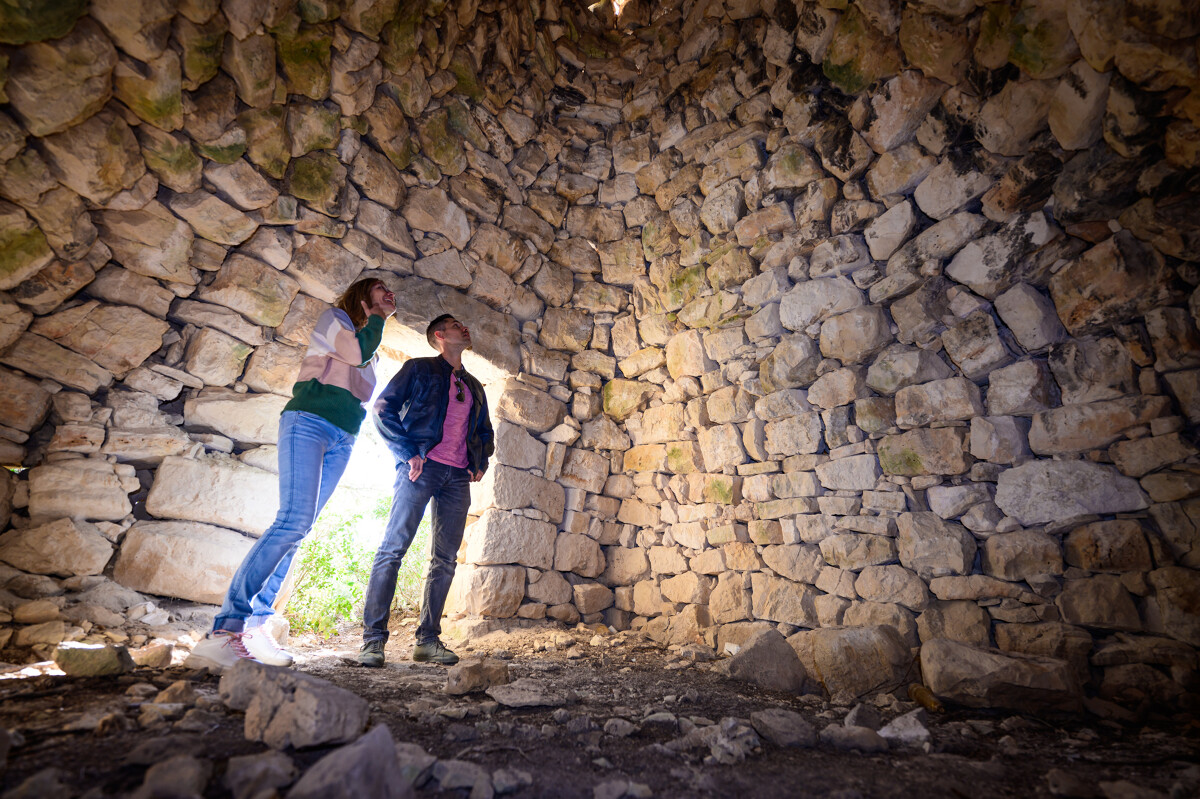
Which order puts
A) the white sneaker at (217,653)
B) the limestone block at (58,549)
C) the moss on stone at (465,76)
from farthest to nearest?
the moss on stone at (465,76), the limestone block at (58,549), the white sneaker at (217,653)

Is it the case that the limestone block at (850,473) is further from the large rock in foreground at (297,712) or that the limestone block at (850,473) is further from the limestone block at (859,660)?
the large rock in foreground at (297,712)

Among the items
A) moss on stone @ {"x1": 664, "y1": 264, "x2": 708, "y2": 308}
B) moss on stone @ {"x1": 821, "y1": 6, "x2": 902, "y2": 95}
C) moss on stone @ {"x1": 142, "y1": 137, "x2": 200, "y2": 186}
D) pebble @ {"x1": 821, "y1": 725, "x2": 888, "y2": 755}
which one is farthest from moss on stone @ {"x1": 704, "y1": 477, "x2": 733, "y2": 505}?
moss on stone @ {"x1": 142, "y1": 137, "x2": 200, "y2": 186}

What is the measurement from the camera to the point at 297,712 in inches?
50.2

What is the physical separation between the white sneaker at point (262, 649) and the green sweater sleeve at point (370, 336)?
4.11 ft

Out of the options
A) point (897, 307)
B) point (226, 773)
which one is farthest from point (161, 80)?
point (897, 307)

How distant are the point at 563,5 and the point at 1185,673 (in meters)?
5.70

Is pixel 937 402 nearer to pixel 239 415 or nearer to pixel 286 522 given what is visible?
pixel 286 522

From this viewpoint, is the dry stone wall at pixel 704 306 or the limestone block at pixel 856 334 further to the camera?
the limestone block at pixel 856 334

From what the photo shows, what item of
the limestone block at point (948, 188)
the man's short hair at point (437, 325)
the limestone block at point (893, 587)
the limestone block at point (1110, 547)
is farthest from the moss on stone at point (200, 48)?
the limestone block at point (1110, 547)

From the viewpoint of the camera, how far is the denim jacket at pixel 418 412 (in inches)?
110

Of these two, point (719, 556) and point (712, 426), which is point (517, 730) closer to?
point (719, 556)

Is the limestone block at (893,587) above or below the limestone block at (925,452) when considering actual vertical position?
below

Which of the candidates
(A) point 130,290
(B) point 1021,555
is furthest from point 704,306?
(A) point 130,290

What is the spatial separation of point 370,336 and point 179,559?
5.00ft
